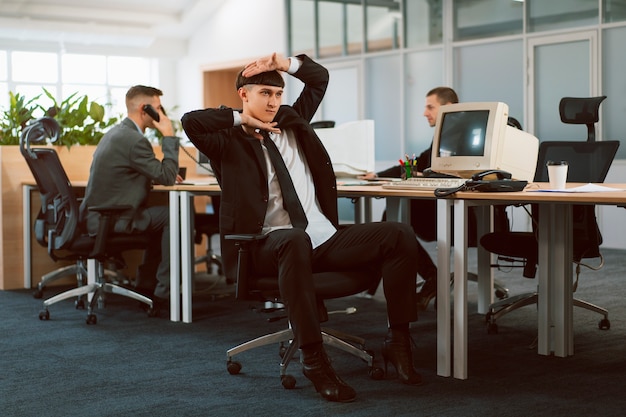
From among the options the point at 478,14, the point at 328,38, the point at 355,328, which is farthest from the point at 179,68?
the point at 355,328

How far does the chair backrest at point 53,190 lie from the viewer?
15.7 feet

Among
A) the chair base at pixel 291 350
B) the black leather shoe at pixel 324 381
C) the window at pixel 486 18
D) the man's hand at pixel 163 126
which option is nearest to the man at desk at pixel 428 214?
the man's hand at pixel 163 126

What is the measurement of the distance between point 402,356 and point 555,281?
89cm

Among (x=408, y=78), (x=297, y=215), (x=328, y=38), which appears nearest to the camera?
(x=297, y=215)

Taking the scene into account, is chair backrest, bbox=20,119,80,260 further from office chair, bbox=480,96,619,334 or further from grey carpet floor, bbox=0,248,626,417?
office chair, bbox=480,96,619,334

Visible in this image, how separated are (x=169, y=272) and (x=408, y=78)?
18.9 ft

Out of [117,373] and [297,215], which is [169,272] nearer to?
[117,373]

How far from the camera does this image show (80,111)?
19.8 feet

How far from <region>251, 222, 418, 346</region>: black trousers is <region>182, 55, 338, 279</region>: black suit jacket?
132 mm

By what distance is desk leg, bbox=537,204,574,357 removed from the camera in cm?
363

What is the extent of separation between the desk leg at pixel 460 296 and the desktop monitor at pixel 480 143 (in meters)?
0.54

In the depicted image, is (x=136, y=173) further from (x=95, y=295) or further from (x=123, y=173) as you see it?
(x=95, y=295)

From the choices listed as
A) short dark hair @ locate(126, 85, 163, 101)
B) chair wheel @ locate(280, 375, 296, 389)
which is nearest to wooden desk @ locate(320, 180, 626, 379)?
chair wheel @ locate(280, 375, 296, 389)

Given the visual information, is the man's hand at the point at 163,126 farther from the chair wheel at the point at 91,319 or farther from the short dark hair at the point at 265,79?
the short dark hair at the point at 265,79
